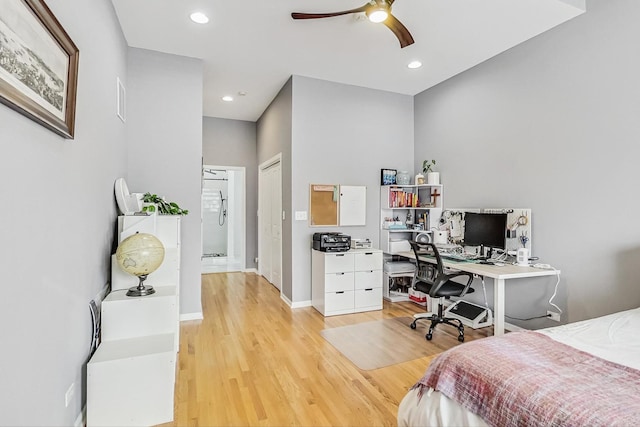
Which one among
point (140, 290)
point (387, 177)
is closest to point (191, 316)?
point (140, 290)

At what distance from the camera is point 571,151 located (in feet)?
9.46

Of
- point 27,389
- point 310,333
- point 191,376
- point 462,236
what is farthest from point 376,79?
point 27,389

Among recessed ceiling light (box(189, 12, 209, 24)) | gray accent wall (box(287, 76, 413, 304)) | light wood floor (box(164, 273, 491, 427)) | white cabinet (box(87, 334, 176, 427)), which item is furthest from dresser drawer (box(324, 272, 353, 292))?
recessed ceiling light (box(189, 12, 209, 24))

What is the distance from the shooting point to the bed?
3.40 ft

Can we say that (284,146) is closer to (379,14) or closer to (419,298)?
(379,14)

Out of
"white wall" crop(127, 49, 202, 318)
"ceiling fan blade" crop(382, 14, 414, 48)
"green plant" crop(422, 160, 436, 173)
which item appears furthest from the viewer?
"green plant" crop(422, 160, 436, 173)

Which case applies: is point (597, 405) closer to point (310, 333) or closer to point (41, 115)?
point (41, 115)

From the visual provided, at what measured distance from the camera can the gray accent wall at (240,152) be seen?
602 cm

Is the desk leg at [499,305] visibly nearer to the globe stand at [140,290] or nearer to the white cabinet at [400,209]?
the white cabinet at [400,209]

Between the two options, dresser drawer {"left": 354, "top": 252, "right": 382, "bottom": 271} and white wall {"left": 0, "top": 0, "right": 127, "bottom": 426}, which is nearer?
white wall {"left": 0, "top": 0, "right": 127, "bottom": 426}

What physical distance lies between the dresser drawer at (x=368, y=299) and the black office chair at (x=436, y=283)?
26.2 inches

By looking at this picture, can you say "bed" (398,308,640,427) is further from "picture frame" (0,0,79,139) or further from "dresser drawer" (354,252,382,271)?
"dresser drawer" (354,252,382,271)

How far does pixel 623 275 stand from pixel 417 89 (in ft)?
10.6

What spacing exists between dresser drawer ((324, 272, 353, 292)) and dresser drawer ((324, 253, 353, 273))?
6 cm
